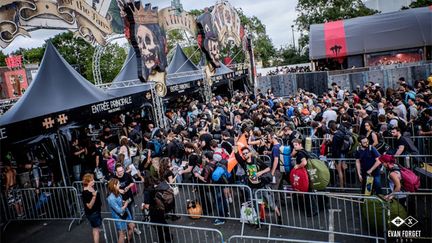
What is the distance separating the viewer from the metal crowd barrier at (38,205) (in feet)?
26.9

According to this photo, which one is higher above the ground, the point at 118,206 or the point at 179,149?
the point at 179,149

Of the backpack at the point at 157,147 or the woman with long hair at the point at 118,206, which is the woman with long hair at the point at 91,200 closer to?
the woman with long hair at the point at 118,206

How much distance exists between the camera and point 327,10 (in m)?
42.5

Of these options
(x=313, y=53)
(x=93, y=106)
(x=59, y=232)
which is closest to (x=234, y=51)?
(x=313, y=53)

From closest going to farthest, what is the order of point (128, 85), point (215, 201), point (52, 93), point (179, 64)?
point (215, 201), point (52, 93), point (128, 85), point (179, 64)

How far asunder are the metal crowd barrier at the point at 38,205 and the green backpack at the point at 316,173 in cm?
566

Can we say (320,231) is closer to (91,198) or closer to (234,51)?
(91,198)

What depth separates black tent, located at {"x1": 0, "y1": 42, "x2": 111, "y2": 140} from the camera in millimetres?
7699

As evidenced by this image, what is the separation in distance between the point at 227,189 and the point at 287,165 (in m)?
1.45

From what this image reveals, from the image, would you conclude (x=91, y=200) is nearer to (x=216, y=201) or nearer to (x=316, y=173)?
(x=216, y=201)

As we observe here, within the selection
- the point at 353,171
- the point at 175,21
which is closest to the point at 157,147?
the point at 353,171

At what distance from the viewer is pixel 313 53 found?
3288cm

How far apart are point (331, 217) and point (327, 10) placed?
41.4 metres

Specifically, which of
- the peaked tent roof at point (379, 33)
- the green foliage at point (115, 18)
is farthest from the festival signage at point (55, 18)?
the peaked tent roof at point (379, 33)
